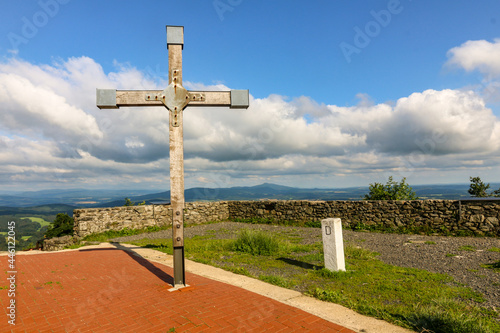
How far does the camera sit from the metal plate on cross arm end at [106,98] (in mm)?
4910

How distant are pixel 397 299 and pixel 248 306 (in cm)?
Result: 217

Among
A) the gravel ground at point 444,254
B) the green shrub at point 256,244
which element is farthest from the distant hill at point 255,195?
the green shrub at point 256,244

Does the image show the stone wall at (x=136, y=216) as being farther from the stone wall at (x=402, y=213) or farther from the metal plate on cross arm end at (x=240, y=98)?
the metal plate on cross arm end at (x=240, y=98)

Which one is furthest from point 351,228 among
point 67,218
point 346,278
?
point 67,218

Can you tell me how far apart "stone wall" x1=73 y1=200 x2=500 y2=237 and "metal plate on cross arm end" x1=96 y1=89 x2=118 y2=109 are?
26.7 feet

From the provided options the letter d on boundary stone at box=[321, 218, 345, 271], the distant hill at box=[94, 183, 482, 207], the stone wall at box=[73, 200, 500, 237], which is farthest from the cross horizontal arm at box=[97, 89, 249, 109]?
the stone wall at box=[73, 200, 500, 237]

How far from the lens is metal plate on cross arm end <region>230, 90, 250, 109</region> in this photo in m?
5.12

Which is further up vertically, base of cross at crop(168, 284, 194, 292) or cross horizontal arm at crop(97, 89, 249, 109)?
cross horizontal arm at crop(97, 89, 249, 109)

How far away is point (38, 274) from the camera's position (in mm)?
5473

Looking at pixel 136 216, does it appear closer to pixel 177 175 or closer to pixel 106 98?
pixel 106 98

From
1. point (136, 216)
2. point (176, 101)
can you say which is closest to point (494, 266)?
point (176, 101)

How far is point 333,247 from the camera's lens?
18.2 feet

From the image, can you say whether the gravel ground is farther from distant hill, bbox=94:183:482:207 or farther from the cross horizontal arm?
the cross horizontal arm

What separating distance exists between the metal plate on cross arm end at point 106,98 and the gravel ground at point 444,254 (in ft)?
21.1
